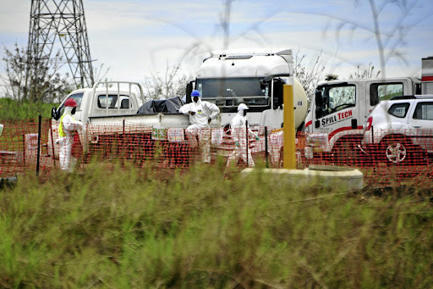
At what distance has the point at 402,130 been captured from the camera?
47.1 feet

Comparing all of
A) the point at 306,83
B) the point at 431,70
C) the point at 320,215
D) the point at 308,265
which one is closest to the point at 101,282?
the point at 308,265

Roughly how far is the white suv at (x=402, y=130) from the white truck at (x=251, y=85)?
2.39m

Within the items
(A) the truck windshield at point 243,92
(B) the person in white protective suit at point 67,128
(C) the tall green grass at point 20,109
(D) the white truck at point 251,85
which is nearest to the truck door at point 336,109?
(D) the white truck at point 251,85

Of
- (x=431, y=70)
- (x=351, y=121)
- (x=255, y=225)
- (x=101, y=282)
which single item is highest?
(x=431, y=70)

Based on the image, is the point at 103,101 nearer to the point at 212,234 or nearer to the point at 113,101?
the point at 113,101

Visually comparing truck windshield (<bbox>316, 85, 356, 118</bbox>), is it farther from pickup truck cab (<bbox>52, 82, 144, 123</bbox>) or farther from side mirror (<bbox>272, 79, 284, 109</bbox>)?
pickup truck cab (<bbox>52, 82, 144, 123</bbox>)

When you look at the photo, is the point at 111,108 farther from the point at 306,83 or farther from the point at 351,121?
the point at 306,83

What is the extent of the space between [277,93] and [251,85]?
0.73 m

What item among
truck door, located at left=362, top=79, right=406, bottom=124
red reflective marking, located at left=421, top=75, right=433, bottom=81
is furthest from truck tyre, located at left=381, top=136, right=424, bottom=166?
red reflective marking, located at left=421, top=75, right=433, bottom=81

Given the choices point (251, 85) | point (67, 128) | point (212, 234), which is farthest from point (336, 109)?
point (212, 234)

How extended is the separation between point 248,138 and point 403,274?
9.29 meters

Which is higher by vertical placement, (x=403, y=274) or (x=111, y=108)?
→ (x=111, y=108)

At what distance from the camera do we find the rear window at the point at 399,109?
47.5 ft

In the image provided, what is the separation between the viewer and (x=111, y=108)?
16.1m
